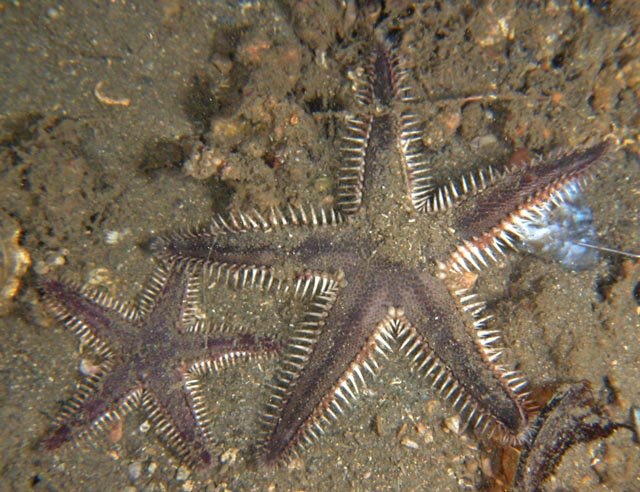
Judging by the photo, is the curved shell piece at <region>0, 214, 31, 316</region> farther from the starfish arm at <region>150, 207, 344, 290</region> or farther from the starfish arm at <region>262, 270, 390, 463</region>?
the starfish arm at <region>262, 270, 390, 463</region>

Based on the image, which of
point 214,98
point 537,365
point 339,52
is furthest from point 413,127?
point 537,365

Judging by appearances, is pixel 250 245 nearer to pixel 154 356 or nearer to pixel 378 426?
pixel 154 356

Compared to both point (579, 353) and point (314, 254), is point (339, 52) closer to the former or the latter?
point (314, 254)

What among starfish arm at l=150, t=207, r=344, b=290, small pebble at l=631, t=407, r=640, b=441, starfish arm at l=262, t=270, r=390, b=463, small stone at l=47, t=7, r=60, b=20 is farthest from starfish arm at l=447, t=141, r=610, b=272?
small stone at l=47, t=7, r=60, b=20

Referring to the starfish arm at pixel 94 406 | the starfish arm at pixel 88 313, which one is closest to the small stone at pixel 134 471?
the starfish arm at pixel 94 406

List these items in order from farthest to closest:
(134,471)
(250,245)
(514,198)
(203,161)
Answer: (134,471) → (203,161) → (250,245) → (514,198)

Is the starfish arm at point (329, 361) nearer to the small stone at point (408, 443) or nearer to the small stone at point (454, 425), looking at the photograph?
the small stone at point (408, 443)

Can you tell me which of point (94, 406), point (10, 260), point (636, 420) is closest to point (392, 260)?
point (636, 420)
